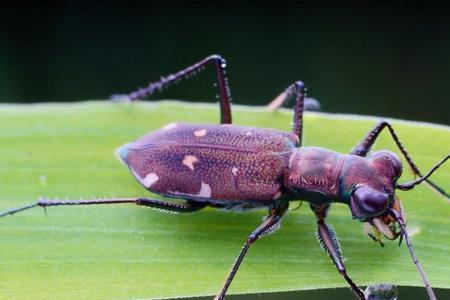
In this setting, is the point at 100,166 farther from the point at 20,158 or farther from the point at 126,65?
the point at 126,65

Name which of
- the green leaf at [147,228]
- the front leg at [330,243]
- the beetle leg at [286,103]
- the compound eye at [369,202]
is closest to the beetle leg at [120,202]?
the green leaf at [147,228]

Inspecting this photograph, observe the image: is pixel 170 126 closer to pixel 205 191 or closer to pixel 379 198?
pixel 205 191

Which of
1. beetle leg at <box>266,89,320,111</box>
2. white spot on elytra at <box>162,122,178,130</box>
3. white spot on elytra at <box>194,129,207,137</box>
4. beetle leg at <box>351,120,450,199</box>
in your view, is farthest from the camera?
beetle leg at <box>266,89,320,111</box>

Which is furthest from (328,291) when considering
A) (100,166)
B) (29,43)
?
(29,43)

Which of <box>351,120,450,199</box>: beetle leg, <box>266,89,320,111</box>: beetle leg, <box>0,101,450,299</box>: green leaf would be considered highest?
<box>266,89,320,111</box>: beetle leg

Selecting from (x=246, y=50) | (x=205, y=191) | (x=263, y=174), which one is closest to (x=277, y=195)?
(x=263, y=174)

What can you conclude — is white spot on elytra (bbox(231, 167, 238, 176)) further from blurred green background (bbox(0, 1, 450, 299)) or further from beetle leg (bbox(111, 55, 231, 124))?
blurred green background (bbox(0, 1, 450, 299))

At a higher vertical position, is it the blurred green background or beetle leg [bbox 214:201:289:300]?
the blurred green background

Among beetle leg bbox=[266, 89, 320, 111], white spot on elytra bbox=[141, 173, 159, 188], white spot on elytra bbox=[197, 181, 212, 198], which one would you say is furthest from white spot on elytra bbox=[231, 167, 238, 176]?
beetle leg bbox=[266, 89, 320, 111]

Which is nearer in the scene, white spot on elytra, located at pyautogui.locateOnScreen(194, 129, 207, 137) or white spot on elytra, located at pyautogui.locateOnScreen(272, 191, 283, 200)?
white spot on elytra, located at pyautogui.locateOnScreen(272, 191, 283, 200)
